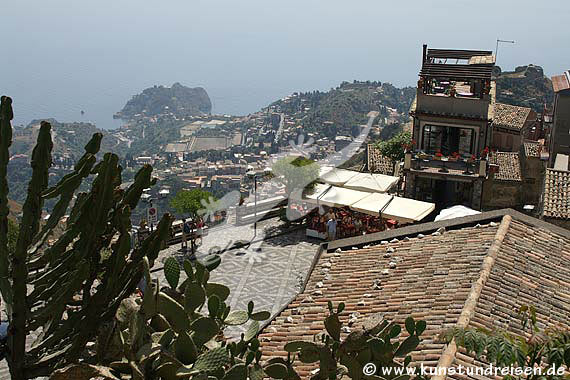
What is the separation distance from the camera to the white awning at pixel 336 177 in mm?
22478

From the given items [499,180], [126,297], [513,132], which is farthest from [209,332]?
[513,132]

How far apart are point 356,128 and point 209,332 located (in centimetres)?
11970

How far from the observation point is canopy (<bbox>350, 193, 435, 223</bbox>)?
1867cm

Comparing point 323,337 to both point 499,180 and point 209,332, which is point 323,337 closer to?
point 209,332

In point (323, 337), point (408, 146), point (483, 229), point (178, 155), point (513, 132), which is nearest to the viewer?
point (323, 337)

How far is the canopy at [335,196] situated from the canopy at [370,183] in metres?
1.16

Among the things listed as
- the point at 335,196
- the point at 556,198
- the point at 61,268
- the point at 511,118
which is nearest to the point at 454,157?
the point at 335,196

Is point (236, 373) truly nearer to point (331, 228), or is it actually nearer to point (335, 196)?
point (331, 228)

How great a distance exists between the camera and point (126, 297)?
4367 mm

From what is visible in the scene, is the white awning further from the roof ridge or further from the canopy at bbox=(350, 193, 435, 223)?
the roof ridge

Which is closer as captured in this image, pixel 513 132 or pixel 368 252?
pixel 368 252

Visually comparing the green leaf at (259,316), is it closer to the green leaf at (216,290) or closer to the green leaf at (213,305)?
the green leaf at (216,290)

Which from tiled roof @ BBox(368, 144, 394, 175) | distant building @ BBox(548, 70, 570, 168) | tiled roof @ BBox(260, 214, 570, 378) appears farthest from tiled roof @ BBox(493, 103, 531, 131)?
tiled roof @ BBox(260, 214, 570, 378)

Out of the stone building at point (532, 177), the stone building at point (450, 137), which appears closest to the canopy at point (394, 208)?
the stone building at point (450, 137)
